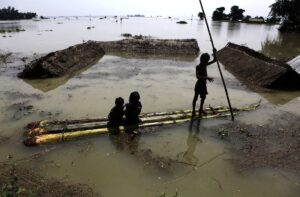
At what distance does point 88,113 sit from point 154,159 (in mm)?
3347

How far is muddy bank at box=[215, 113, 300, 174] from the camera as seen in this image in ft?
19.1

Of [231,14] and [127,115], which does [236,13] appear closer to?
[231,14]

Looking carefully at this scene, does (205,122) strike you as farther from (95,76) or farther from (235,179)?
(95,76)

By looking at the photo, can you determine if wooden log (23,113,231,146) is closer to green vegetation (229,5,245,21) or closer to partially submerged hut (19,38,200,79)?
partially submerged hut (19,38,200,79)

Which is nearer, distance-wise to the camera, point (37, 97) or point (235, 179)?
point (235, 179)

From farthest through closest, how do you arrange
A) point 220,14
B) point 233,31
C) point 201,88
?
point 220,14
point 233,31
point 201,88

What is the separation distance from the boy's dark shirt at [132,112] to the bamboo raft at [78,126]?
216 millimetres

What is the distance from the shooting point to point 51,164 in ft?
18.5

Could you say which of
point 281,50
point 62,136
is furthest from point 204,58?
point 281,50

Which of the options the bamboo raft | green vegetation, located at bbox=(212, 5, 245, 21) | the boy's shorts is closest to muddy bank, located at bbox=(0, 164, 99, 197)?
the bamboo raft

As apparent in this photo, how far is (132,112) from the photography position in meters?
7.08

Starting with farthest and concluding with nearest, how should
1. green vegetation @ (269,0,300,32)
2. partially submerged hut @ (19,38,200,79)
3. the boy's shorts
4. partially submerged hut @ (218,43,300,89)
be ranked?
green vegetation @ (269,0,300,32)
partially submerged hut @ (19,38,200,79)
partially submerged hut @ (218,43,300,89)
the boy's shorts

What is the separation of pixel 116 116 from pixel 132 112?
410 mm

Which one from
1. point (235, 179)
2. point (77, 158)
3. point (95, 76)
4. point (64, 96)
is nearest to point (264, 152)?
point (235, 179)
